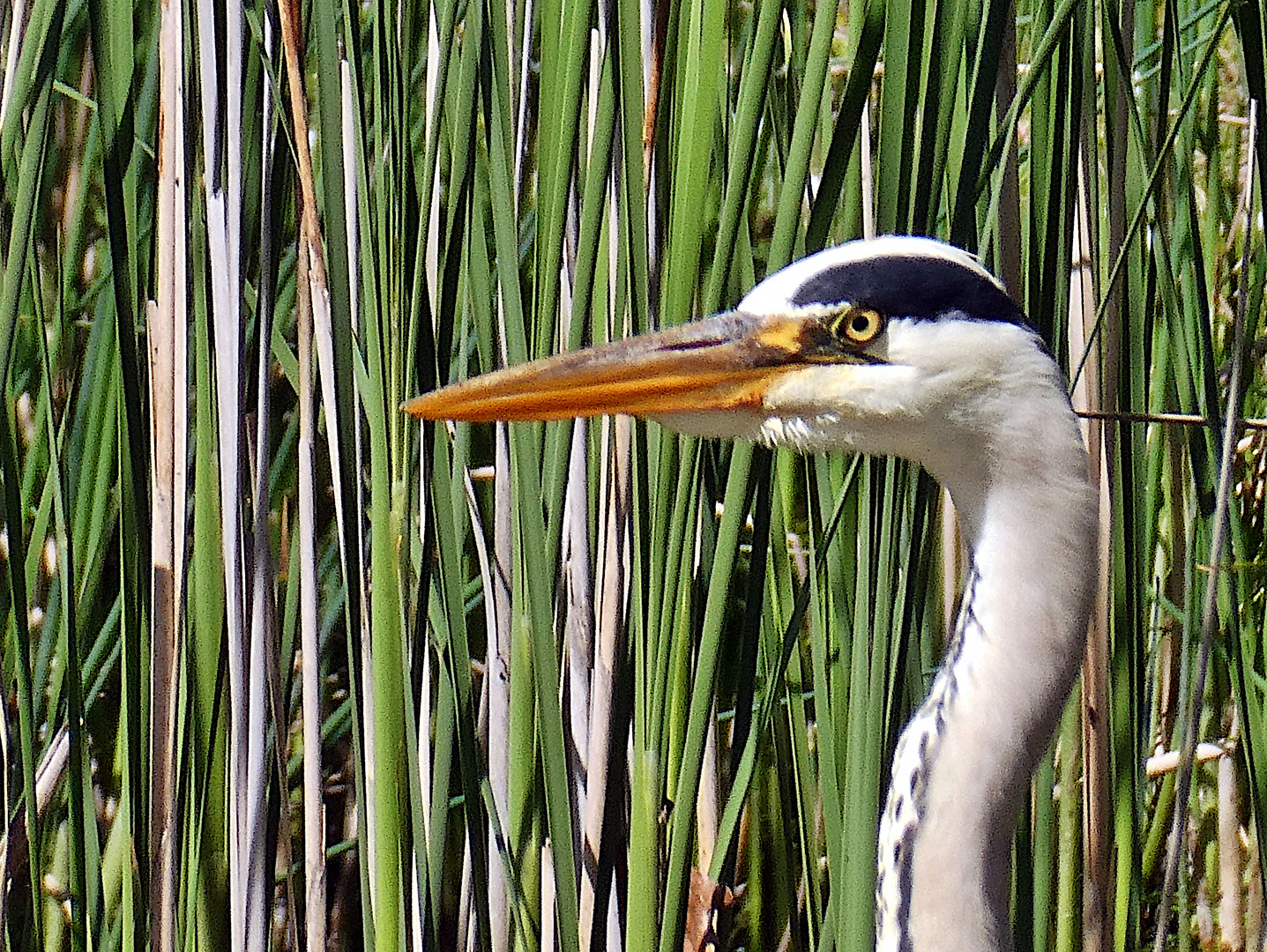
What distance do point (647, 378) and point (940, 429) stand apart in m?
0.16

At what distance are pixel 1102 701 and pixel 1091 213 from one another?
1.10 feet

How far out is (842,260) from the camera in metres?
0.71

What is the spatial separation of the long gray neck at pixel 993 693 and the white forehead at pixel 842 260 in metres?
0.10

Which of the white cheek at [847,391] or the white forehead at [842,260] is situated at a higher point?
the white forehead at [842,260]

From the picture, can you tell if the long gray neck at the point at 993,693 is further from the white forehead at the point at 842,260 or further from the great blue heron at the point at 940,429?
the white forehead at the point at 842,260

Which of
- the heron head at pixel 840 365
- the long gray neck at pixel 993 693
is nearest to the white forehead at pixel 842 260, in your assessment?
the heron head at pixel 840 365

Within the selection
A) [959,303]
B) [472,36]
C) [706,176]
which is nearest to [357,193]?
[472,36]

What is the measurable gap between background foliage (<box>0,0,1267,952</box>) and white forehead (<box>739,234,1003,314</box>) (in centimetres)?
2

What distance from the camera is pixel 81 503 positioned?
106 centimetres

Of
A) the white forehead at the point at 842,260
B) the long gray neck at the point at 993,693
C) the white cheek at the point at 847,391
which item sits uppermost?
the white forehead at the point at 842,260

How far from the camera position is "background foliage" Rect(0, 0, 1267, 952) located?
74 centimetres

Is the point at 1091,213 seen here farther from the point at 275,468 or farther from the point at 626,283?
the point at 275,468

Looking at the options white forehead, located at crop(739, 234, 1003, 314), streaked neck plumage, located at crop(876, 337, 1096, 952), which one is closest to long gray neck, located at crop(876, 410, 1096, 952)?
streaked neck plumage, located at crop(876, 337, 1096, 952)

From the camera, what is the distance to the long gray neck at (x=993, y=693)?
0.68 m
